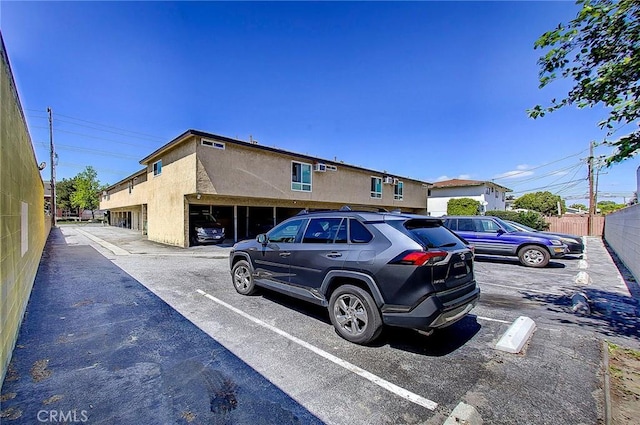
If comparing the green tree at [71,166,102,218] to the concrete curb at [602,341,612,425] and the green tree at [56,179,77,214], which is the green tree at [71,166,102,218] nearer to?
the green tree at [56,179,77,214]

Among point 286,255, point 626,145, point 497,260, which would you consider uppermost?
point 626,145

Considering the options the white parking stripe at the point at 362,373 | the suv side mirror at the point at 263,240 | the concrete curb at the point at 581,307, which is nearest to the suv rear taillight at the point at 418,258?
the white parking stripe at the point at 362,373

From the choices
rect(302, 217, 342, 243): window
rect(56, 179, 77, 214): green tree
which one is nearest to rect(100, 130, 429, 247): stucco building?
rect(302, 217, 342, 243): window

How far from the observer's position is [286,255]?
5043mm

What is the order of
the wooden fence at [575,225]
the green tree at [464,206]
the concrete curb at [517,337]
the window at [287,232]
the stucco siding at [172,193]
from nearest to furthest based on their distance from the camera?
the concrete curb at [517,337] < the window at [287,232] < the stucco siding at [172,193] < the wooden fence at [575,225] < the green tree at [464,206]

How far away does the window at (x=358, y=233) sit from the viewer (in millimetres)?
4001

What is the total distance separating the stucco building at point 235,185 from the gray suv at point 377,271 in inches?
403

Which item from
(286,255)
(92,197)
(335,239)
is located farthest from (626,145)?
(92,197)

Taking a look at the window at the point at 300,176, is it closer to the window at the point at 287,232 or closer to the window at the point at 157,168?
the window at the point at 157,168

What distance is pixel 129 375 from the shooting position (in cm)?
312

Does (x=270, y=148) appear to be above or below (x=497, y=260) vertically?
above

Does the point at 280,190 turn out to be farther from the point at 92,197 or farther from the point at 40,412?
the point at 92,197

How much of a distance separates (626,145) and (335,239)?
3.48 meters

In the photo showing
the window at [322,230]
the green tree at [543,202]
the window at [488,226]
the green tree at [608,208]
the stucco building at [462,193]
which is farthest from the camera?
the green tree at [543,202]
